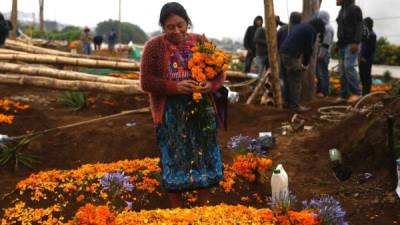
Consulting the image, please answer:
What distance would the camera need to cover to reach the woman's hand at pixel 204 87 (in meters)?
3.40

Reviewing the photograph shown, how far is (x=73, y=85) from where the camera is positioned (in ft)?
25.1

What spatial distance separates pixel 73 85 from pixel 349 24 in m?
4.35

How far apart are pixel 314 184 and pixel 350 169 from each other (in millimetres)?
403

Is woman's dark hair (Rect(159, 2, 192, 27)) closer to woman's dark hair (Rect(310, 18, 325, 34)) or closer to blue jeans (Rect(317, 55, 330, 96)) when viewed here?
woman's dark hair (Rect(310, 18, 325, 34))

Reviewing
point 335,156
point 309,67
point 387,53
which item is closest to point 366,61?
point 309,67

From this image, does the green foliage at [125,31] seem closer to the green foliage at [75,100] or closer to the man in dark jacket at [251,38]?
the man in dark jacket at [251,38]

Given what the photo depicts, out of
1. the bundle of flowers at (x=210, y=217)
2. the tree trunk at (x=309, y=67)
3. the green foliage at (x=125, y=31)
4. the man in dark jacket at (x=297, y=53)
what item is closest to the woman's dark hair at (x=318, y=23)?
the man in dark jacket at (x=297, y=53)

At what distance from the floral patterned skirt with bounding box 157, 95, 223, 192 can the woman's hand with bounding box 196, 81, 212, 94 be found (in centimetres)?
11

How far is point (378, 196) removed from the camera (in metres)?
4.35

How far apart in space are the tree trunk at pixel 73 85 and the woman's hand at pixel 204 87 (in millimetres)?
3978

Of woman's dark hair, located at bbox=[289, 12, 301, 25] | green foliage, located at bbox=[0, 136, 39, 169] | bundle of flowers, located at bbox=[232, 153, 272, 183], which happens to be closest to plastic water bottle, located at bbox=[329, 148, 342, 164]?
bundle of flowers, located at bbox=[232, 153, 272, 183]

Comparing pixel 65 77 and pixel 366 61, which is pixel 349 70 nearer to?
pixel 366 61

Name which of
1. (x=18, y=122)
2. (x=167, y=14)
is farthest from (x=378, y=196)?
(x=18, y=122)

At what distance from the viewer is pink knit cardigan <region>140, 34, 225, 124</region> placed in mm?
3396
